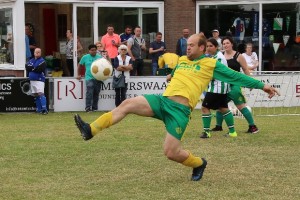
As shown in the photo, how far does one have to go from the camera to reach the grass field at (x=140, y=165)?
327 inches

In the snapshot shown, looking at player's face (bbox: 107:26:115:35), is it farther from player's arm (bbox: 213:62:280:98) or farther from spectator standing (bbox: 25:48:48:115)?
player's arm (bbox: 213:62:280:98)

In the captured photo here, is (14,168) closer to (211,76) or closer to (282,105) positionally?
(211,76)

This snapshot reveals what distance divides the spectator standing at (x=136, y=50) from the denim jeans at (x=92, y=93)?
2.23 metres

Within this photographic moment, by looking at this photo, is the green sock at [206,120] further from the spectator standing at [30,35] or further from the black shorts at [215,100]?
the spectator standing at [30,35]

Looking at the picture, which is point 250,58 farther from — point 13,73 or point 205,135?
point 205,135

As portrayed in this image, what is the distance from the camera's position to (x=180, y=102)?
8820 mm

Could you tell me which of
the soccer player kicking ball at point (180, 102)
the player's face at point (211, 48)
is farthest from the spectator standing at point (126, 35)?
the soccer player kicking ball at point (180, 102)

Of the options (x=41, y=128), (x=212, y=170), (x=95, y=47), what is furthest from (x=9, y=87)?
(x=212, y=170)

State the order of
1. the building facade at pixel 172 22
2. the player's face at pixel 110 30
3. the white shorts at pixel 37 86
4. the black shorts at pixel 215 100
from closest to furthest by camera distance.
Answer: the black shorts at pixel 215 100 → the white shorts at pixel 37 86 → the player's face at pixel 110 30 → the building facade at pixel 172 22

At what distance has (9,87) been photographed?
63.6ft

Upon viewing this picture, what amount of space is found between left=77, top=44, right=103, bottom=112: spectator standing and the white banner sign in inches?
11.9

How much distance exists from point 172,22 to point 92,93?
531cm

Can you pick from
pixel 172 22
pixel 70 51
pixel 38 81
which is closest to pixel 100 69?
pixel 38 81

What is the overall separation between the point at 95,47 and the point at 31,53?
2.92m
